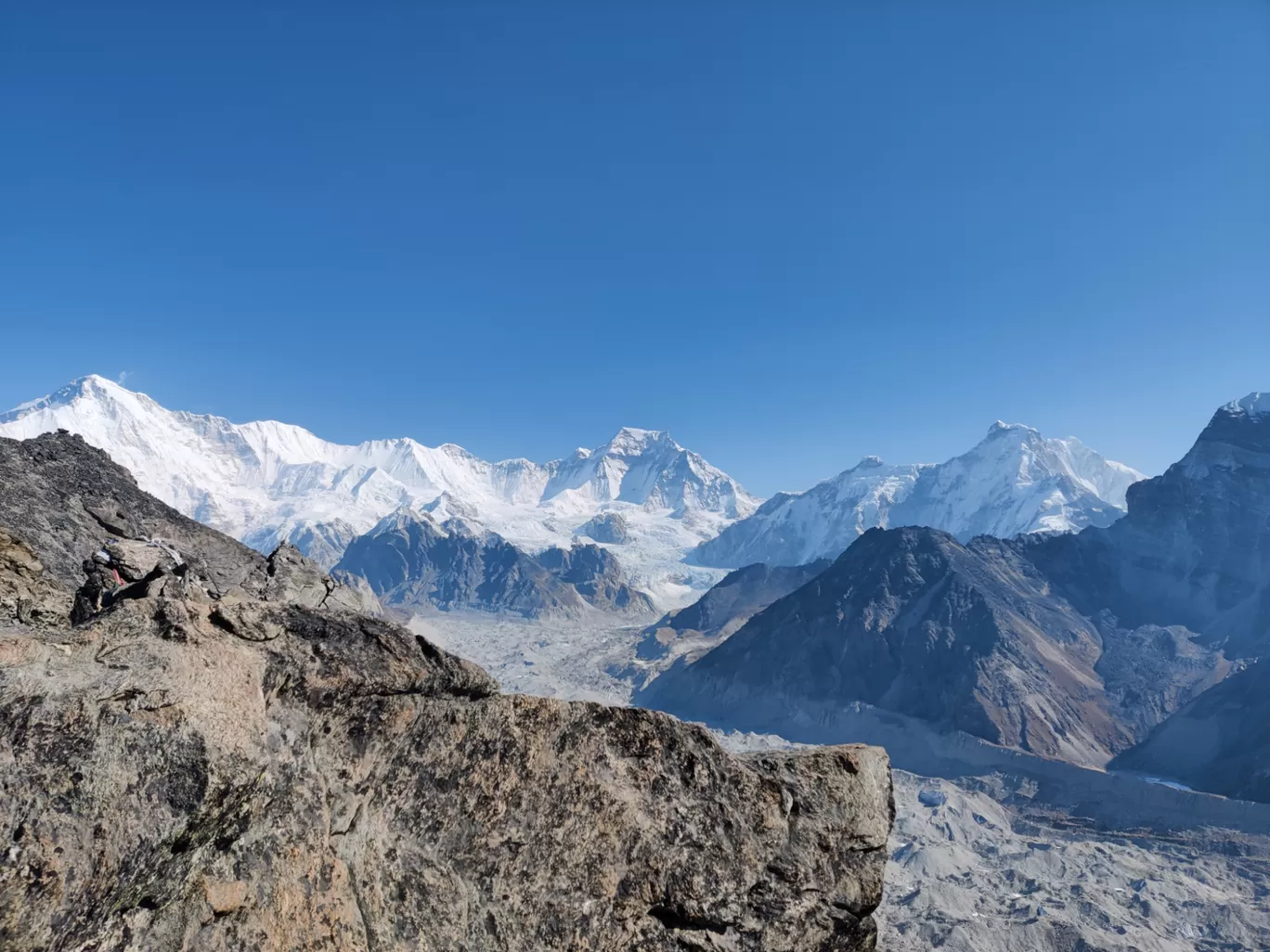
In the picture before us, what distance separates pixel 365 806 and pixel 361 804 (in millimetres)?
66

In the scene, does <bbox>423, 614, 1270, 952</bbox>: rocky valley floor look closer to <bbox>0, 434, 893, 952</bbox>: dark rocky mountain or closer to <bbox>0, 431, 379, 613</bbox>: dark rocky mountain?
<bbox>0, 431, 379, 613</bbox>: dark rocky mountain

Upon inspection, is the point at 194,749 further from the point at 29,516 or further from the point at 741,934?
the point at 29,516

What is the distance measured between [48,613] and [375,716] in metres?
7.56

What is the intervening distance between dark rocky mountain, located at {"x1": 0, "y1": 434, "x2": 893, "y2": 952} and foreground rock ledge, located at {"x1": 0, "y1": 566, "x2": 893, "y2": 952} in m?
0.03

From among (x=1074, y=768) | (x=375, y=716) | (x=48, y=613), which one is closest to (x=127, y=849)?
(x=375, y=716)


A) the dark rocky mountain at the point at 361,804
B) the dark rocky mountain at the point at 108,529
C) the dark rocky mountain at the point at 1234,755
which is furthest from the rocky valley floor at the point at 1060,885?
the dark rocky mountain at the point at 361,804

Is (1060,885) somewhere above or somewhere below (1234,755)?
below

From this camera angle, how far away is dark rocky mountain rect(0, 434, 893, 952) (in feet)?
29.8

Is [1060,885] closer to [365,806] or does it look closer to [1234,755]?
[1234,755]

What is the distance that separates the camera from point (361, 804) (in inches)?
443

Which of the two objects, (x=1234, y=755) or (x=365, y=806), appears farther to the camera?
(x=1234, y=755)

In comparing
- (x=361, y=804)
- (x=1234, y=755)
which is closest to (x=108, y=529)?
(x=361, y=804)

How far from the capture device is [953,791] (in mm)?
193125

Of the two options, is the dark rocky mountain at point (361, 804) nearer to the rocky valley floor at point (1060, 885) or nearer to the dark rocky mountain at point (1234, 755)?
the rocky valley floor at point (1060, 885)
